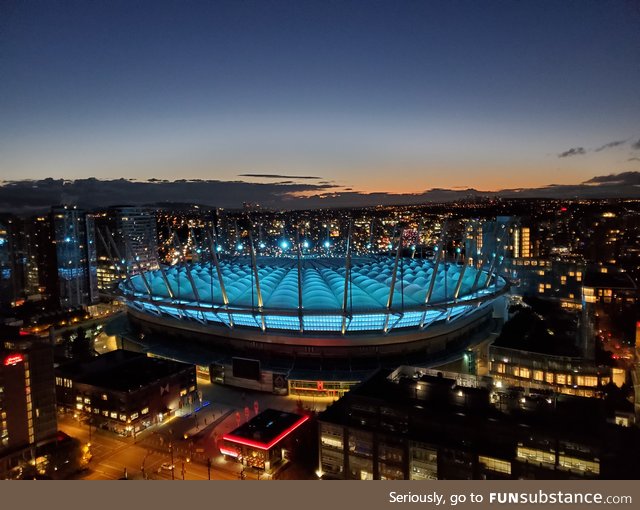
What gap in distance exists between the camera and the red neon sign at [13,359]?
20.4 metres

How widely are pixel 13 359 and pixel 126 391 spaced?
5.22 meters

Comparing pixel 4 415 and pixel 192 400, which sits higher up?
pixel 4 415

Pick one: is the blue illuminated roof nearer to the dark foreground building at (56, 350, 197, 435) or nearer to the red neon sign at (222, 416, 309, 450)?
the dark foreground building at (56, 350, 197, 435)

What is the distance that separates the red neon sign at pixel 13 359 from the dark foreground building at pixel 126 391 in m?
4.03

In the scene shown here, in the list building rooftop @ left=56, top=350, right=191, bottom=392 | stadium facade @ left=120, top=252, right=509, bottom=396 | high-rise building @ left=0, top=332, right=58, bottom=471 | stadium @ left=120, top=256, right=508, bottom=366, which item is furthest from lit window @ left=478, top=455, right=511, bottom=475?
high-rise building @ left=0, top=332, right=58, bottom=471

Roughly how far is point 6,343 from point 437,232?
88.5 meters

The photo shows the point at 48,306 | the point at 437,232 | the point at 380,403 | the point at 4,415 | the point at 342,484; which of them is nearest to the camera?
the point at 342,484

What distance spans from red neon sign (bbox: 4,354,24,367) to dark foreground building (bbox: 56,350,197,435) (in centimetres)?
403

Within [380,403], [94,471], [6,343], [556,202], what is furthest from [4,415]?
[556,202]

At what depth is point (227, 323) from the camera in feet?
95.7

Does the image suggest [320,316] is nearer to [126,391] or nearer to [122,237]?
[126,391]

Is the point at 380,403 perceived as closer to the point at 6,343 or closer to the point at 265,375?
the point at 265,375

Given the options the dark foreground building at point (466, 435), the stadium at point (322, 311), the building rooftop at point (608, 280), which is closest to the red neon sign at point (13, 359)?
the stadium at point (322, 311)

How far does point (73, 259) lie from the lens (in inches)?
2261
